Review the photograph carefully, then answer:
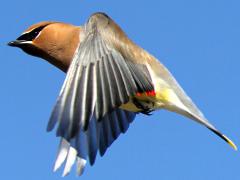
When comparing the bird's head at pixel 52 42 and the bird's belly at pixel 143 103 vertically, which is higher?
the bird's head at pixel 52 42

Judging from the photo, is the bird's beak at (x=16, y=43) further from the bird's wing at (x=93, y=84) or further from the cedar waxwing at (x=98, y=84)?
the bird's wing at (x=93, y=84)

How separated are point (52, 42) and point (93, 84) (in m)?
1.46

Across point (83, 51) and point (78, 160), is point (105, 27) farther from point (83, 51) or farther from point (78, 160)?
point (78, 160)

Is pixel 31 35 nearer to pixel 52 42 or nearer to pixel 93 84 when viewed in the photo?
pixel 52 42

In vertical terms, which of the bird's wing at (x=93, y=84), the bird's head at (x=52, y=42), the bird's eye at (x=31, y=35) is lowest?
the bird's wing at (x=93, y=84)

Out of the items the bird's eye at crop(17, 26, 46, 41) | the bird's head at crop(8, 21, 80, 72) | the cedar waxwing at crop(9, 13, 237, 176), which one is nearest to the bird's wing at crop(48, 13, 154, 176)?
the cedar waxwing at crop(9, 13, 237, 176)

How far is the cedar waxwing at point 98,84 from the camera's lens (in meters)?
5.15

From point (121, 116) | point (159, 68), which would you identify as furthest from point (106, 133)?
point (159, 68)

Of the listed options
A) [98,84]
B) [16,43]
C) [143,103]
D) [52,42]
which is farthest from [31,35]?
[98,84]

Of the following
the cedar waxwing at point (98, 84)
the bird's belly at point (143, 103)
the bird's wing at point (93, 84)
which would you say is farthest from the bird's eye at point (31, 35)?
the bird's belly at point (143, 103)

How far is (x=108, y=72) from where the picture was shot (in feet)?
18.0

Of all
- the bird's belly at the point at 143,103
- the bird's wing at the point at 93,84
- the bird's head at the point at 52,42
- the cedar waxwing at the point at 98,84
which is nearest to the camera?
the bird's wing at the point at 93,84

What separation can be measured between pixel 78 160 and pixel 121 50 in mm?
1110

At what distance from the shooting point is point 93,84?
5.32m
